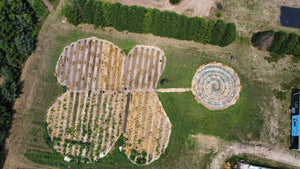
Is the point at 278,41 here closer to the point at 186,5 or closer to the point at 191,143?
the point at 186,5

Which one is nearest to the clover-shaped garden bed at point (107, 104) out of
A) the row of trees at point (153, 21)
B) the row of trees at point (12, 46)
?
the row of trees at point (153, 21)

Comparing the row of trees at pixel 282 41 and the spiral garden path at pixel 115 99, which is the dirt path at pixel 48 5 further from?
the row of trees at pixel 282 41

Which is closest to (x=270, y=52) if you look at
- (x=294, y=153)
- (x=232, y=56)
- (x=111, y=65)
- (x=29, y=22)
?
(x=232, y=56)

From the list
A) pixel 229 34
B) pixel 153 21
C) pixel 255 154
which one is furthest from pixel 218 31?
pixel 255 154

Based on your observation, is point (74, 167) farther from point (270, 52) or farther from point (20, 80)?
point (270, 52)

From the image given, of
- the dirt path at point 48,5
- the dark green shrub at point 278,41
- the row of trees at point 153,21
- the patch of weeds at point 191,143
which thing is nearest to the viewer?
the dark green shrub at point 278,41
